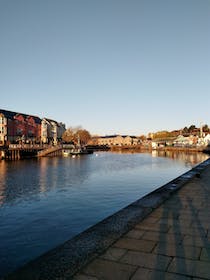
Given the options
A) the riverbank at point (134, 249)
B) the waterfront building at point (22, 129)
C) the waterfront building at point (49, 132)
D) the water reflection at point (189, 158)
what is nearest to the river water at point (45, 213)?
the riverbank at point (134, 249)

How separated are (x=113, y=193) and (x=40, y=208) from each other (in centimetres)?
638

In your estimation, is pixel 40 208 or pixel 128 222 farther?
pixel 40 208

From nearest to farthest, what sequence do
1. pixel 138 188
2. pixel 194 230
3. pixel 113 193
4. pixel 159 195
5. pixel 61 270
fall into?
pixel 61 270 < pixel 194 230 < pixel 159 195 < pixel 113 193 < pixel 138 188

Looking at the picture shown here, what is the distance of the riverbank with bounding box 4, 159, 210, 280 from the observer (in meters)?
4.77

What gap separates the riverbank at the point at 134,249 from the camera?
4766 millimetres

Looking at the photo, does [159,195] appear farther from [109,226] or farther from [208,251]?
[208,251]

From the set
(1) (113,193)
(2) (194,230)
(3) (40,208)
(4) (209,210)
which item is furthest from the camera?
(1) (113,193)

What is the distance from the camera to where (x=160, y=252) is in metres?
5.62

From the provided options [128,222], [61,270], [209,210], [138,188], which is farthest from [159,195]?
[138,188]

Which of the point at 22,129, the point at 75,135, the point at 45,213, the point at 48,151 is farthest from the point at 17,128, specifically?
the point at 45,213

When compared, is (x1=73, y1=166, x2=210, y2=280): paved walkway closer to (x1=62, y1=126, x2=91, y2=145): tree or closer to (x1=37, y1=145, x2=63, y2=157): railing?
(x1=37, y1=145, x2=63, y2=157): railing

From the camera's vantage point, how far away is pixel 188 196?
1206cm

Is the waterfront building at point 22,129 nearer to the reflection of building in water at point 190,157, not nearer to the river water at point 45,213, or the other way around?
the reflection of building in water at point 190,157

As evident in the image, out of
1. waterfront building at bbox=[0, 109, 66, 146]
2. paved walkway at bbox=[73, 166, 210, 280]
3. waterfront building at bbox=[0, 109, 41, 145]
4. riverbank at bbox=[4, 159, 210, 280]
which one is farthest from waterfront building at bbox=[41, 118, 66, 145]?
paved walkway at bbox=[73, 166, 210, 280]
